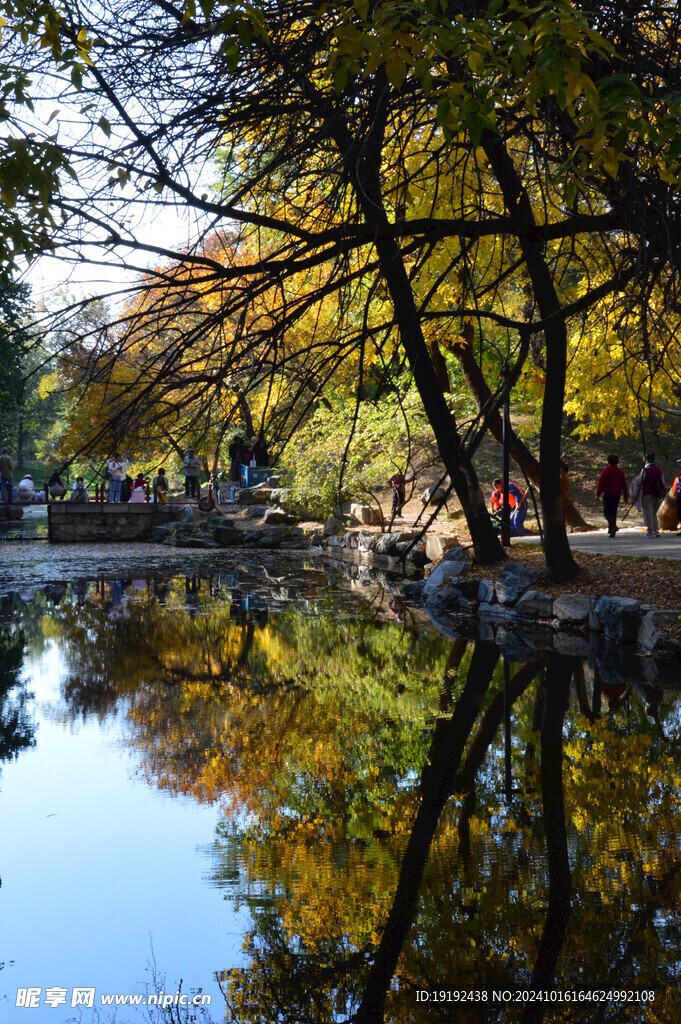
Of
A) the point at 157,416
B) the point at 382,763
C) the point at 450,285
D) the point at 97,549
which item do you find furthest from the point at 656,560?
the point at 97,549

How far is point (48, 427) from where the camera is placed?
77.5 metres

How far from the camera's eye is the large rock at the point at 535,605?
1285 cm

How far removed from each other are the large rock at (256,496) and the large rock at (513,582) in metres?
20.8

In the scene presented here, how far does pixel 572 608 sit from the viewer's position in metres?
12.3

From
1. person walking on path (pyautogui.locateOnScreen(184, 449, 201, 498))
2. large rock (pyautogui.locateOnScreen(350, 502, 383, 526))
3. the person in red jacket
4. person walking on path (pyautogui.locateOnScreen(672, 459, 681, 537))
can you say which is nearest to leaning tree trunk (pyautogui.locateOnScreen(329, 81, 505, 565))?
the person in red jacket

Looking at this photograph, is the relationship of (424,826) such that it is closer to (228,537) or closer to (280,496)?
(228,537)

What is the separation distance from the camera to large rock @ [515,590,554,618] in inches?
506

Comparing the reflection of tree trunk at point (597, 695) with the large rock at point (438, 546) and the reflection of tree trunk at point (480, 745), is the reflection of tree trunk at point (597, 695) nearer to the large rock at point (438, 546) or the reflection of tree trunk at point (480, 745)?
the reflection of tree trunk at point (480, 745)

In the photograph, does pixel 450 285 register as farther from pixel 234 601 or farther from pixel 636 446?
pixel 636 446

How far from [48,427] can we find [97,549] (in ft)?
172

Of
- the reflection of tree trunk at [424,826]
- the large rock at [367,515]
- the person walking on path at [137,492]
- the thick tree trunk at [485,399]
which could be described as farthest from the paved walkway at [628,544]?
the person walking on path at [137,492]

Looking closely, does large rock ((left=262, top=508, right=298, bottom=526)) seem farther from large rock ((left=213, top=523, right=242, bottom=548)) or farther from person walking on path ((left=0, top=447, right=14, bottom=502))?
person walking on path ((left=0, top=447, right=14, bottom=502))

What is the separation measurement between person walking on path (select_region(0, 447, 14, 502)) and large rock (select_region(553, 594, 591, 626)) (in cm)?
2546

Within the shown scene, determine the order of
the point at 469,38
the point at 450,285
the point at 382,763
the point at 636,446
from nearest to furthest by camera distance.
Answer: the point at 469,38 < the point at 382,763 < the point at 450,285 < the point at 636,446
